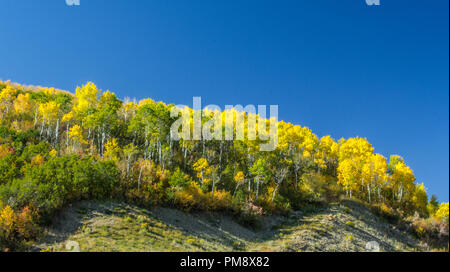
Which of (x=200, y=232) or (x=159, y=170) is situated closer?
(x=200, y=232)

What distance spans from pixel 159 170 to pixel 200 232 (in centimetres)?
1194

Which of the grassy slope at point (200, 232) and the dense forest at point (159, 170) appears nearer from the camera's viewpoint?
the grassy slope at point (200, 232)

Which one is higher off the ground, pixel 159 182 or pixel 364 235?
pixel 159 182

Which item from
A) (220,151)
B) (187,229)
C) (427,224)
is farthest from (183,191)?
(427,224)

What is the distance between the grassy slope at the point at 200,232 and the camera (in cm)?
2165

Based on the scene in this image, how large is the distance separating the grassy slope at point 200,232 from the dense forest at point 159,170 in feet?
5.80

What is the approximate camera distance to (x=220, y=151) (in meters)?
50.8

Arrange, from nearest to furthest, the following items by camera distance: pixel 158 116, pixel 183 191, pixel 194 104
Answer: pixel 183 191 → pixel 158 116 → pixel 194 104

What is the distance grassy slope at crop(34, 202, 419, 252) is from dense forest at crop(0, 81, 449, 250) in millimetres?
1767

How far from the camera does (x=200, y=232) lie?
28266 mm
